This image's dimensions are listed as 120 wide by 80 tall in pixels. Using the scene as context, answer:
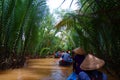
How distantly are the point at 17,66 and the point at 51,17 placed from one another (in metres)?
16.5

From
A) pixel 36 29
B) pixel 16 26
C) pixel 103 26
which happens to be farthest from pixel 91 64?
pixel 36 29

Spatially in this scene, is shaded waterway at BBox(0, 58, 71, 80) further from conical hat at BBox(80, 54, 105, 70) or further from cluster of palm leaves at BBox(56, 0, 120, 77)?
conical hat at BBox(80, 54, 105, 70)

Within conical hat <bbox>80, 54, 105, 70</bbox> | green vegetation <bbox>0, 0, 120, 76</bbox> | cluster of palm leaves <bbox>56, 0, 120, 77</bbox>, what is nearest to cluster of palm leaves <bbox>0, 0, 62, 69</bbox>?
green vegetation <bbox>0, 0, 120, 76</bbox>

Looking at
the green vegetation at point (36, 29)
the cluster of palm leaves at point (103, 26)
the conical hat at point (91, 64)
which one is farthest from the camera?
the green vegetation at point (36, 29)

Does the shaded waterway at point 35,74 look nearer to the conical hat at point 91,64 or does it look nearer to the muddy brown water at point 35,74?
the muddy brown water at point 35,74

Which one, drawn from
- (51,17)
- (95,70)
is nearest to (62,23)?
(95,70)

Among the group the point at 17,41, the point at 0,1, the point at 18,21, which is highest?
the point at 0,1

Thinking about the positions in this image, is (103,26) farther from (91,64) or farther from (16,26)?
(16,26)

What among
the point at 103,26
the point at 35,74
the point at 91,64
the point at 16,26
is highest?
the point at 16,26

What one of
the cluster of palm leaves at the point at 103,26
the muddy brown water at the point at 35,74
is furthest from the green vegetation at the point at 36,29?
the muddy brown water at the point at 35,74

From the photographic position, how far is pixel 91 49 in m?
12.8

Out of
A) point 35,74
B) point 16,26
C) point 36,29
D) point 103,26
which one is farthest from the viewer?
point 36,29

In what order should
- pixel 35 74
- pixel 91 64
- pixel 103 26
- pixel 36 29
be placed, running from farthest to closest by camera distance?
pixel 36 29
pixel 35 74
pixel 103 26
pixel 91 64

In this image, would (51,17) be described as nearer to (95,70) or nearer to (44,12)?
(44,12)
